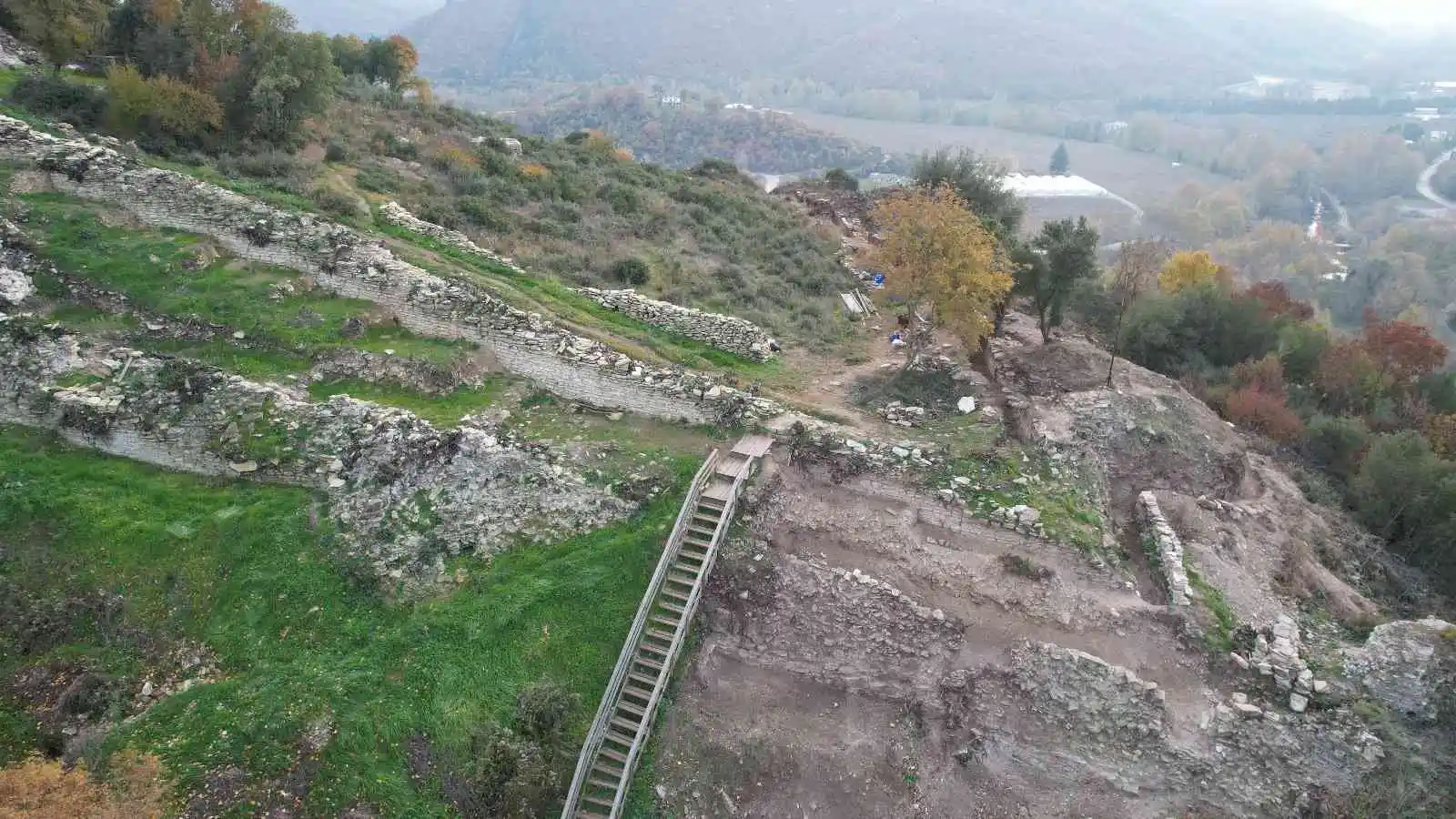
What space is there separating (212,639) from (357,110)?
1334 inches

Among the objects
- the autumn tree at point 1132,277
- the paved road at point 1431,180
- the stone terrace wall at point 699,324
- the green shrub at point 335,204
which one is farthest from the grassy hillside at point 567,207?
the paved road at point 1431,180

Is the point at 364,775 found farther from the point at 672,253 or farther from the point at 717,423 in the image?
the point at 672,253

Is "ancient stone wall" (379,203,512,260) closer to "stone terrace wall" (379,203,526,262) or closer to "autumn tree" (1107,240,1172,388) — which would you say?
"stone terrace wall" (379,203,526,262)

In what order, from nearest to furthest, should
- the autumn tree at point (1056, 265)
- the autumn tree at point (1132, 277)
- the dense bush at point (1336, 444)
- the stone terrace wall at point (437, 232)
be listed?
the dense bush at point (1336, 444) < the autumn tree at point (1056, 265) < the stone terrace wall at point (437, 232) < the autumn tree at point (1132, 277)

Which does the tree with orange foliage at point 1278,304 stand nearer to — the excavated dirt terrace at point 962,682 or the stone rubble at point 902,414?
the excavated dirt terrace at point 962,682

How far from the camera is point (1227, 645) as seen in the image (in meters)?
14.9

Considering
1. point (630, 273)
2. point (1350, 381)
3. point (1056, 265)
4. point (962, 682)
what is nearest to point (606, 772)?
point (962, 682)

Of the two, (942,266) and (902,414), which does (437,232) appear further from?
(902,414)

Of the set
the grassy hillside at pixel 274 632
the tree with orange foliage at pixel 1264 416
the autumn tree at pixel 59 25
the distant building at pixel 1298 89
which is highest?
the distant building at pixel 1298 89

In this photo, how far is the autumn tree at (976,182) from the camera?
3884cm

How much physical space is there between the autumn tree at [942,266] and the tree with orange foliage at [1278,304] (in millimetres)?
17068

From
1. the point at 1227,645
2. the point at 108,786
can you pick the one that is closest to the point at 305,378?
the point at 108,786

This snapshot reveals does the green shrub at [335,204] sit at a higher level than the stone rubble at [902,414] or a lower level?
higher

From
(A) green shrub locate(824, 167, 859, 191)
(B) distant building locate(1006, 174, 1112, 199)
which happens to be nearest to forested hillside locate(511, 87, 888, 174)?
(B) distant building locate(1006, 174, 1112, 199)
